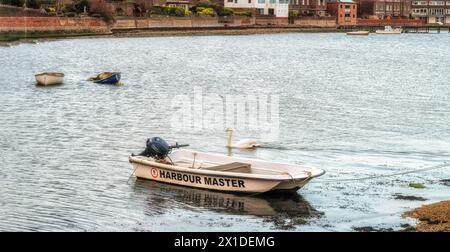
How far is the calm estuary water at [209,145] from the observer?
78.4 ft

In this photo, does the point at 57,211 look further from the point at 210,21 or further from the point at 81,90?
the point at 210,21

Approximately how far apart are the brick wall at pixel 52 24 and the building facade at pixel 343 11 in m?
74.1

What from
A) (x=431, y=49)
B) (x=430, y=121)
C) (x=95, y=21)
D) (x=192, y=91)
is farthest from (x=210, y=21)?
(x=430, y=121)

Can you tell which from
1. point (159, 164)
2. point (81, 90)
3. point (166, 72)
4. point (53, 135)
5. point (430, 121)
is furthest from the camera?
point (166, 72)

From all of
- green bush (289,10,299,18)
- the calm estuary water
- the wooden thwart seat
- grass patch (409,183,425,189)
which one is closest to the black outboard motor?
the calm estuary water

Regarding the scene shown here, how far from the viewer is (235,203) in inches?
992

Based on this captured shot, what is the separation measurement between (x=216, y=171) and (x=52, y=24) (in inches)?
3891

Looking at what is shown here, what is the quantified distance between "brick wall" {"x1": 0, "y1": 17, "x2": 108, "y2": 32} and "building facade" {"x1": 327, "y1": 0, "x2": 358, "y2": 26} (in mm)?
74111

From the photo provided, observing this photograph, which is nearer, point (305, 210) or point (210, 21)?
point (305, 210)

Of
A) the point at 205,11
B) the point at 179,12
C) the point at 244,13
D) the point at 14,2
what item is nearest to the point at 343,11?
the point at 244,13

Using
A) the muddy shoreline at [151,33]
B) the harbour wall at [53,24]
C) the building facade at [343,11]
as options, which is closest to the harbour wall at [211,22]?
the muddy shoreline at [151,33]

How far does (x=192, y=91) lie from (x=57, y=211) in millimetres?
35545
